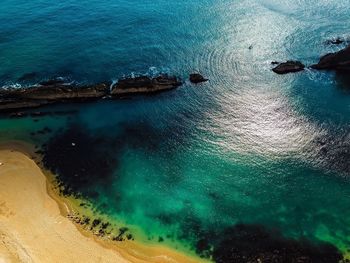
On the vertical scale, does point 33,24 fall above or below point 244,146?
above

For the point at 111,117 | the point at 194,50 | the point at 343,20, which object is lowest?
the point at 111,117

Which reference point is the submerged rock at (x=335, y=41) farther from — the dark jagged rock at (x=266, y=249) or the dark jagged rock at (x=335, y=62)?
the dark jagged rock at (x=266, y=249)

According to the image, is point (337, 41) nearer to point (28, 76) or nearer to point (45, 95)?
point (45, 95)

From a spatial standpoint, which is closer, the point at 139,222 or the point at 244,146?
the point at 139,222

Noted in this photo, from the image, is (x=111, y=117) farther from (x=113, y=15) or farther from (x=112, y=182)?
(x=113, y=15)


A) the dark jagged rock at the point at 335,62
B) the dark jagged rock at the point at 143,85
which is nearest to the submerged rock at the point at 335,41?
the dark jagged rock at the point at 335,62

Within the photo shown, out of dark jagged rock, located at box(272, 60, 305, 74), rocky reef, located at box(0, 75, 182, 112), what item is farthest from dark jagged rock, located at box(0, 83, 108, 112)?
dark jagged rock, located at box(272, 60, 305, 74)

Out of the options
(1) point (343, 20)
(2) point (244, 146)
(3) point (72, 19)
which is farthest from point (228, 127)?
(3) point (72, 19)

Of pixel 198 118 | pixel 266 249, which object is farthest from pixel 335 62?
pixel 266 249
